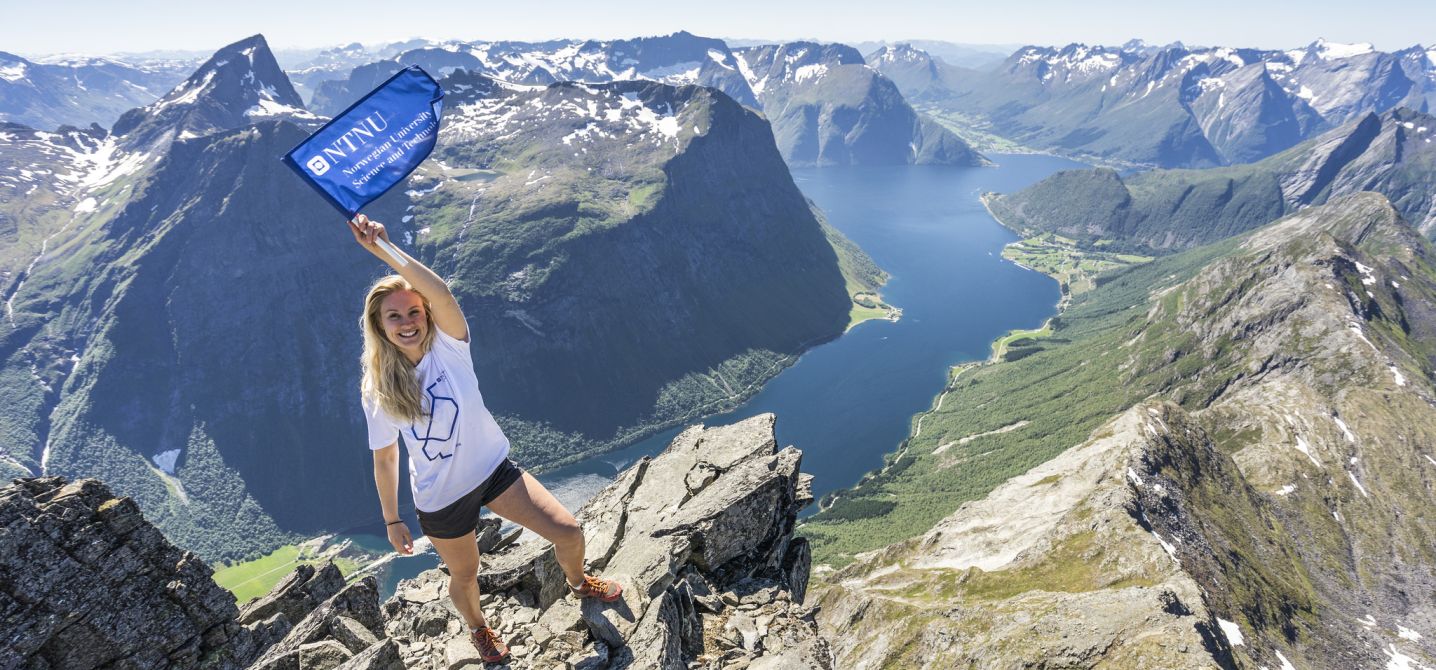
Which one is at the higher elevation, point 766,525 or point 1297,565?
point 766,525

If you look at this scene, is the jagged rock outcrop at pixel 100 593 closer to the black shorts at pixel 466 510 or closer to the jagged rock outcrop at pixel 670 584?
the jagged rock outcrop at pixel 670 584

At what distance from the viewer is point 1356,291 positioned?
174750 mm

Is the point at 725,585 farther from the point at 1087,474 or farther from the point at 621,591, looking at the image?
the point at 1087,474

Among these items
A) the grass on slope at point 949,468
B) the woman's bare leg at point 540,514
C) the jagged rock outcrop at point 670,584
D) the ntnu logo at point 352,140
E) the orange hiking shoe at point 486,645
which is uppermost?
the ntnu logo at point 352,140

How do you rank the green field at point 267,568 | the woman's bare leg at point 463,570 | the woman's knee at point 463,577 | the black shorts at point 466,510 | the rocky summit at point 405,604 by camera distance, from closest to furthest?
the black shorts at point 466,510, the woman's bare leg at point 463,570, the woman's knee at point 463,577, the rocky summit at point 405,604, the green field at point 267,568

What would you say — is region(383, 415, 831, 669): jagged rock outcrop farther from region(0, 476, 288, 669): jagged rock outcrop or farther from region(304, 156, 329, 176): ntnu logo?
region(304, 156, 329, 176): ntnu logo

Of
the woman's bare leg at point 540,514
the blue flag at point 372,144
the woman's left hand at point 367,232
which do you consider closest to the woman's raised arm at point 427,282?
the woman's left hand at point 367,232

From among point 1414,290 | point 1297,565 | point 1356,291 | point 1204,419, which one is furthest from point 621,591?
point 1414,290

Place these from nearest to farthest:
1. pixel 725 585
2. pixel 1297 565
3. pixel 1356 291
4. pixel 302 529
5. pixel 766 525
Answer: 1. pixel 725 585
2. pixel 766 525
3. pixel 1297 565
4. pixel 1356 291
5. pixel 302 529

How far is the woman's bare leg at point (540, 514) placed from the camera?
43.4ft

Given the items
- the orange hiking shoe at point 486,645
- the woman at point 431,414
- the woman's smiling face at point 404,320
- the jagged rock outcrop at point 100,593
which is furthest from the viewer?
the jagged rock outcrop at point 100,593

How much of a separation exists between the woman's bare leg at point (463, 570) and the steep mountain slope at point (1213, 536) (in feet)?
144

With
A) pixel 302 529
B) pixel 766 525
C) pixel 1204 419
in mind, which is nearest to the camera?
pixel 766 525

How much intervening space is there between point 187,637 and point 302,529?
208m
